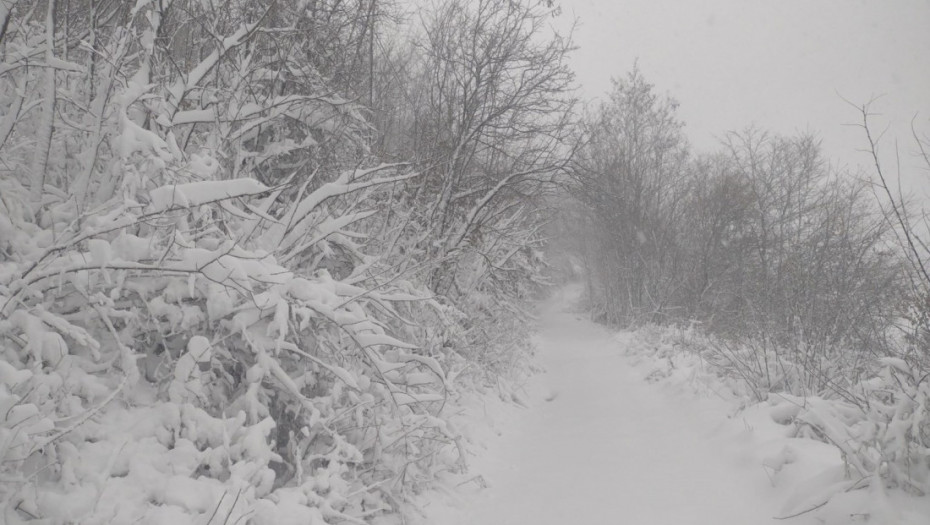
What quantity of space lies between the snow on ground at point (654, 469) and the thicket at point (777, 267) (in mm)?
286

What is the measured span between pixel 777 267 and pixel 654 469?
660 centimetres

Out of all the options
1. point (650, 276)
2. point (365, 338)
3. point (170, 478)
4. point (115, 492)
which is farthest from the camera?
point (650, 276)

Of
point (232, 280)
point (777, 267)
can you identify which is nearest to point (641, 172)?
point (777, 267)

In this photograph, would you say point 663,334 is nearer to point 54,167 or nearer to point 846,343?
point 846,343

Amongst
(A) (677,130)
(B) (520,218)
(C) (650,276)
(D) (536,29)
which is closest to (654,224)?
(C) (650,276)

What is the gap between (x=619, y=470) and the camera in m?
4.53

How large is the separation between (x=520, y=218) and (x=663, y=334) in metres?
5.45

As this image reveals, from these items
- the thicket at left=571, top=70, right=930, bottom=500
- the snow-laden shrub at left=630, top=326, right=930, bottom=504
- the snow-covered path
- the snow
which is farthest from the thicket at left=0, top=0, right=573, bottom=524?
the thicket at left=571, top=70, right=930, bottom=500

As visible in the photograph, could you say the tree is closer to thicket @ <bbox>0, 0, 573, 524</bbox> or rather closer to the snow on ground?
the snow on ground

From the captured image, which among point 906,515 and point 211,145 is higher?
point 211,145

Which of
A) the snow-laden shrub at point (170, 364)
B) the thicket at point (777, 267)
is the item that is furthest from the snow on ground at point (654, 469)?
the snow-laden shrub at point (170, 364)

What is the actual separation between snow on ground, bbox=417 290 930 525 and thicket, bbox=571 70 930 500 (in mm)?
286

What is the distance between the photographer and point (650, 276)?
717 inches

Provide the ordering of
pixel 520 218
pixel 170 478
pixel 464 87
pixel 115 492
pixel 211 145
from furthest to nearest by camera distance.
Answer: pixel 520 218
pixel 464 87
pixel 211 145
pixel 170 478
pixel 115 492
